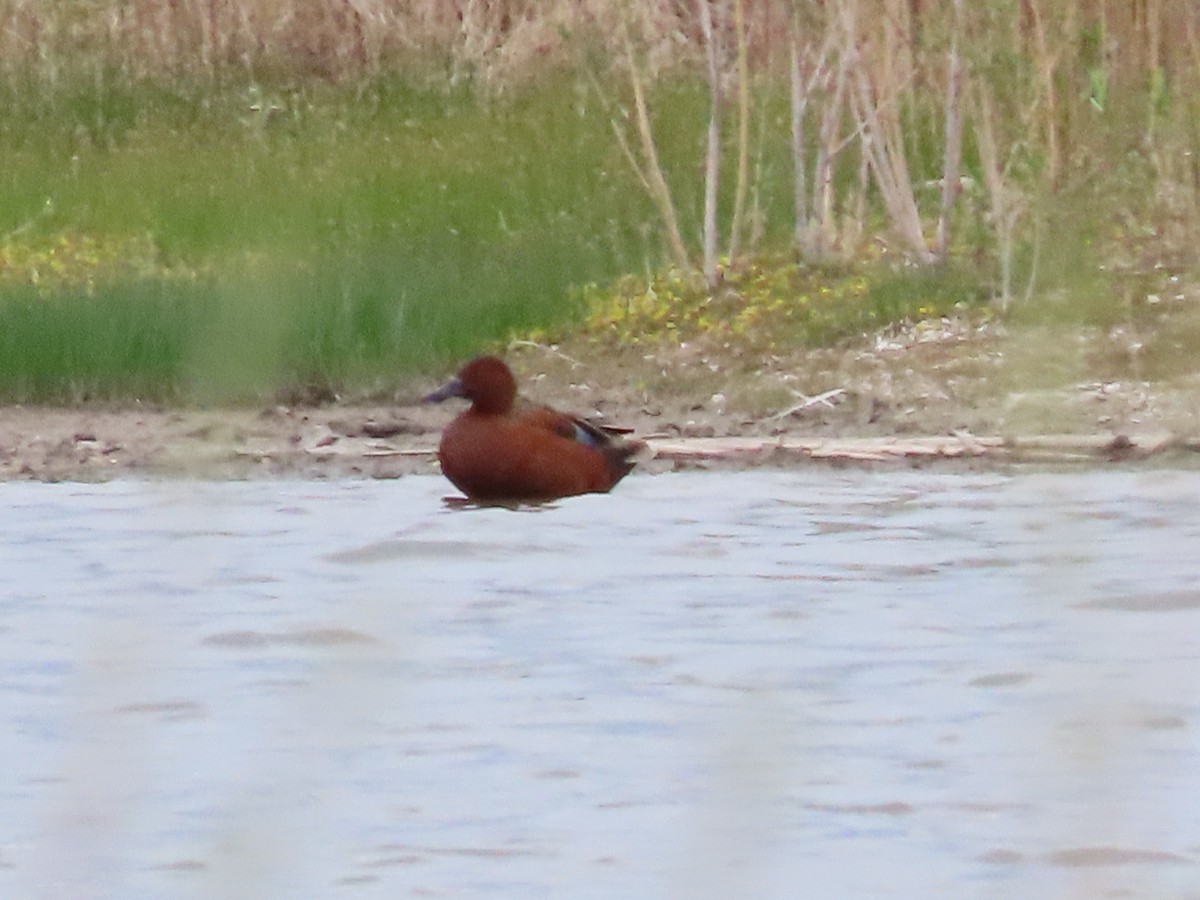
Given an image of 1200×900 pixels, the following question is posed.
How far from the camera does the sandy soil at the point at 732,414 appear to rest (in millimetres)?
9477

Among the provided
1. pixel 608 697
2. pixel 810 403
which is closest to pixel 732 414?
pixel 810 403

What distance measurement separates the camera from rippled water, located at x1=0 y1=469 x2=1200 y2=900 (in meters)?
4.59

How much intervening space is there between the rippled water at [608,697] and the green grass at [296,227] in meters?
1.38

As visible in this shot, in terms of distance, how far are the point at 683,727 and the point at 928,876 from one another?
1.10m

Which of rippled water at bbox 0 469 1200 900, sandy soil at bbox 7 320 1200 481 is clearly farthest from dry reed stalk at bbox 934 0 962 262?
rippled water at bbox 0 469 1200 900

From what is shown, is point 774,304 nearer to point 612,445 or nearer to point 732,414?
point 732,414

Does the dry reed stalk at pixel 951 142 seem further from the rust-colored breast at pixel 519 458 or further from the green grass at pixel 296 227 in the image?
the rust-colored breast at pixel 519 458

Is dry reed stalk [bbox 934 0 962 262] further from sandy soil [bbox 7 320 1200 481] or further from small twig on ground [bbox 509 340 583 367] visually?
small twig on ground [bbox 509 340 583 367]

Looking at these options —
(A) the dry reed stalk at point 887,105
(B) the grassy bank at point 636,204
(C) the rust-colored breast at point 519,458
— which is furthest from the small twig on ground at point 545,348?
(C) the rust-colored breast at point 519,458

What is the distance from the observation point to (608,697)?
19.3 feet

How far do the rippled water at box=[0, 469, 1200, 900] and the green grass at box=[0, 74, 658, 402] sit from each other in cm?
138

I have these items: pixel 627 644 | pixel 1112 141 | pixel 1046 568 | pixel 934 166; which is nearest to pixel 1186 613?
pixel 627 644

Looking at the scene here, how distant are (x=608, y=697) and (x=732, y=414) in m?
4.68

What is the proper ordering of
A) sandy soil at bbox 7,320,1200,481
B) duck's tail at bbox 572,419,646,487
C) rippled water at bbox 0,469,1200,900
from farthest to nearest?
sandy soil at bbox 7,320,1200,481 → duck's tail at bbox 572,419,646,487 → rippled water at bbox 0,469,1200,900
